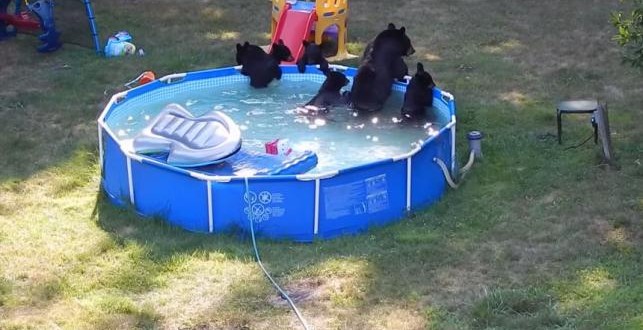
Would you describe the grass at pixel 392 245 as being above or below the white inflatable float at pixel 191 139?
below

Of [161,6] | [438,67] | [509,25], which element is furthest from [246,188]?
[161,6]

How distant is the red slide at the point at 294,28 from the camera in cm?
988

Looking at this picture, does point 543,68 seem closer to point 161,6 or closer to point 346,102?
point 346,102

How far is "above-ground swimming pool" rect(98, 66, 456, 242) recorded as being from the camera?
240 inches

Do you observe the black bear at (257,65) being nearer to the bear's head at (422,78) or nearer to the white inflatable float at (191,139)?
the bear's head at (422,78)

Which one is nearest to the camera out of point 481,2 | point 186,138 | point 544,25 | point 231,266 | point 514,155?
point 231,266

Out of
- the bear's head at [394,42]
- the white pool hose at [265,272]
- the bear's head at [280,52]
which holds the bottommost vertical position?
the white pool hose at [265,272]

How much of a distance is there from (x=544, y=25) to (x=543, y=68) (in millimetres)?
1695

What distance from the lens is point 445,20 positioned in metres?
11.8

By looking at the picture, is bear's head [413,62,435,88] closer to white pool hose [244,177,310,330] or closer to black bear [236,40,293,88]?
black bear [236,40,293,88]

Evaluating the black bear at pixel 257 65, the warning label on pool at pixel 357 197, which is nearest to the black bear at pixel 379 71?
the black bear at pixel 257 65

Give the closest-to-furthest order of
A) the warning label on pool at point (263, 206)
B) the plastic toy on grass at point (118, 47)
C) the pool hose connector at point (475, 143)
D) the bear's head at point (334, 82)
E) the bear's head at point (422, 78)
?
1. the warning label on pool at point (263, 206)
2. the pool hose connector at point (475, 143)
3. the bear's head at point (422, 78)
4. the bear's head at point (334, 82)
5. the plastic toy on grass at point (118, 47)

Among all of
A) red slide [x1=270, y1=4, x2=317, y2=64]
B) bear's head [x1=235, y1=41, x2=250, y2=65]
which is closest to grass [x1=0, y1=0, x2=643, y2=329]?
bear's head [x1=235, y1=41, x2=250, y2=65]

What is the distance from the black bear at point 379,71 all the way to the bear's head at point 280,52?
1.01 meters
